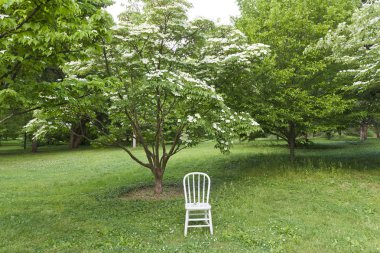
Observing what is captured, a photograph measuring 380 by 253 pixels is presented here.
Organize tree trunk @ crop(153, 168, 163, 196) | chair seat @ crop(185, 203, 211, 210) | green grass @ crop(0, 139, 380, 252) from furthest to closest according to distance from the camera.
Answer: tree trunk @ crop(153, 168, 163, 196) < chair seat @ crop(185, 203, 211, 210) < green grass @ crop(0, 139, 380, 252)

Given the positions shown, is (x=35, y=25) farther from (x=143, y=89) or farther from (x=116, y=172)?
(x=116, y=172)

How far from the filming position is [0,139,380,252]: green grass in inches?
207

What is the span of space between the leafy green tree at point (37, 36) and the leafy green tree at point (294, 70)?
6.70 metres

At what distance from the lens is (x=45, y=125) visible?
336 inches

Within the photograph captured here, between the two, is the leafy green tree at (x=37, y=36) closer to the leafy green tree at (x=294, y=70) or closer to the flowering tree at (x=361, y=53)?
the leafy green tree at (x=294, y=70)

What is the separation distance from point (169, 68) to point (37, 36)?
4539 millimetres

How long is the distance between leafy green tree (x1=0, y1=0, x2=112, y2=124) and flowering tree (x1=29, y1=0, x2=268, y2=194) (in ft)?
7.23

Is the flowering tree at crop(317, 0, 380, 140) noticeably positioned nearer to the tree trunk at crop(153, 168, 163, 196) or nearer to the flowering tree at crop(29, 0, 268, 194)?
the flowering tree at crop(29, 0, 268, 194)

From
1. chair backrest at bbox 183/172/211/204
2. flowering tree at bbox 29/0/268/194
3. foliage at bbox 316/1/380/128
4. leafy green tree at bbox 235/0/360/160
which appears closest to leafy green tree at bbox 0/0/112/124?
flowering tree at bbox 29/0/268/194

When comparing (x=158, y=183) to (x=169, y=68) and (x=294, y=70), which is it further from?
(x=294, y=70)

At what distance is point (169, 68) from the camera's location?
8.39 meters

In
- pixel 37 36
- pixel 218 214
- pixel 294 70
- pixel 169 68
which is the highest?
pixel 294 70

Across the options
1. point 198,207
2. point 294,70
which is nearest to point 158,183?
point 198,207

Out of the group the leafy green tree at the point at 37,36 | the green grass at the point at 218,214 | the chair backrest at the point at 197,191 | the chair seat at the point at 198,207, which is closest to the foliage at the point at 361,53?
the green grass at the point at 218,214
